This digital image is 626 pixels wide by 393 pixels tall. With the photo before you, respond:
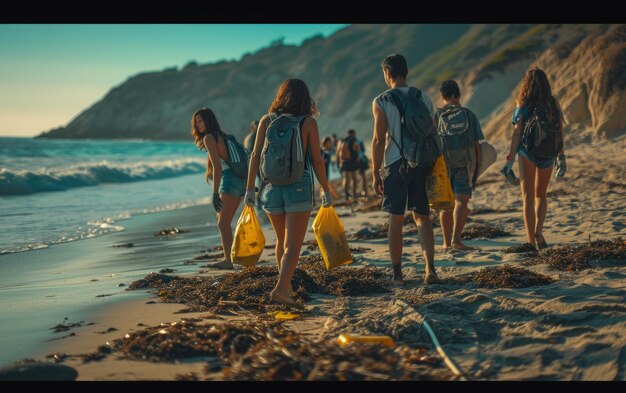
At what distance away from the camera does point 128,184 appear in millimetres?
26453

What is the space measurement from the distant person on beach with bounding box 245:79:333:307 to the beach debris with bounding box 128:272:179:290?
195 centimetres

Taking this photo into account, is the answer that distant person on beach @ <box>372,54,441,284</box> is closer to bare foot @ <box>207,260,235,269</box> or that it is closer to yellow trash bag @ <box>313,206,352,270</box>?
yellow trash bag @ <box>313,206,352,270</box>

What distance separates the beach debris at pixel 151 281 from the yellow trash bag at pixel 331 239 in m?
2.07

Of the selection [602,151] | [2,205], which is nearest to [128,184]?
[2,205]

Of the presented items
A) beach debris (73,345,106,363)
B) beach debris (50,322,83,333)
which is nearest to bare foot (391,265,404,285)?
beach debris (50,322,83,333)

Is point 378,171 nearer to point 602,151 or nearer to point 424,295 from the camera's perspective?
point 424,295

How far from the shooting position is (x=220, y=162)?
8.48 meters

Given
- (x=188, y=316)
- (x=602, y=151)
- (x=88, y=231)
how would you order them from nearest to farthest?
(x=188, y=316) < (x=88, y=231) < (x=602, y=151)

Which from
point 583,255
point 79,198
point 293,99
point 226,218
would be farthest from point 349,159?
point 293,99

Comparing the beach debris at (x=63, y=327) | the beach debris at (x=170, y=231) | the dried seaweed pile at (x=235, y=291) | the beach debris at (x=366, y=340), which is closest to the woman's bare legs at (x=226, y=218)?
the dried seaweed pile at (x=235, y=291)

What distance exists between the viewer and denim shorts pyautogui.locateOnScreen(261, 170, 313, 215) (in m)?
6.24

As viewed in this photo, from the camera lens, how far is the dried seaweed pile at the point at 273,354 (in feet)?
14.4

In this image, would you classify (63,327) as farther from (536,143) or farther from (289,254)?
(536,143)

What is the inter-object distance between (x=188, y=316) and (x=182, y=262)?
11.4 ft
